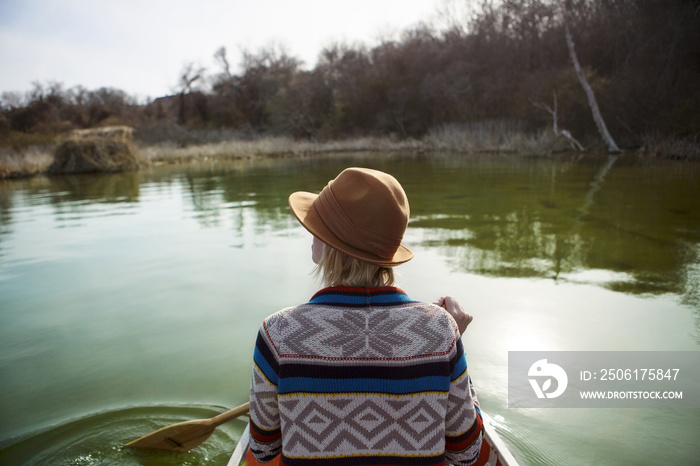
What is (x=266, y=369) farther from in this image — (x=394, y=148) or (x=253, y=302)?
(x=394, y=148)

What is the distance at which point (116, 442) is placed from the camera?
8.04 feet

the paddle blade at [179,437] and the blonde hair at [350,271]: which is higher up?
the blonde hair at [350,271]

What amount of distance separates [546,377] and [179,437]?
6.91ft

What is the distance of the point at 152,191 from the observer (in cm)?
1204

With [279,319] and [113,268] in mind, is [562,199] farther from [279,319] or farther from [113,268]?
[279,319]

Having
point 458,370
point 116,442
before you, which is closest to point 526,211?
point 116,442

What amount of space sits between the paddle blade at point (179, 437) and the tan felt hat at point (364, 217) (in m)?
1.53

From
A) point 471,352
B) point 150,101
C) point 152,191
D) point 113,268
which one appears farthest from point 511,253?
point 150,101

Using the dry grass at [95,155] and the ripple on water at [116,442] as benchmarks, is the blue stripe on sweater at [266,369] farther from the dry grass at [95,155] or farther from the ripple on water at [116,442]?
the dry grass at [95,155]

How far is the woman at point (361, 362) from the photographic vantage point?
1.15 metres

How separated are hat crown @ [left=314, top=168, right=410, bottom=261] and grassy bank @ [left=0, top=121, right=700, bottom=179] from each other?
16.5 metres

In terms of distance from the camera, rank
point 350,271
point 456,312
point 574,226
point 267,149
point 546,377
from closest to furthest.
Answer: point 350,271 < point 456,312 < point 546,377 < point 574,226 < point 267,149

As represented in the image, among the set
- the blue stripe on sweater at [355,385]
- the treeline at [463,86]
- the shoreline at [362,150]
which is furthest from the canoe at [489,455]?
the treeline at [463,86]

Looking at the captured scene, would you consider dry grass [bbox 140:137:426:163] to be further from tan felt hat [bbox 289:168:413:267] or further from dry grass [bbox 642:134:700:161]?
tan felt hat [bbox 289:168:413:267]
